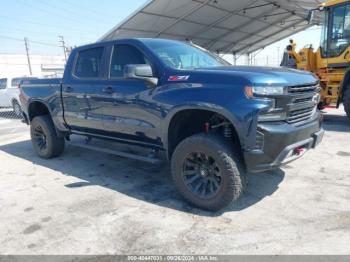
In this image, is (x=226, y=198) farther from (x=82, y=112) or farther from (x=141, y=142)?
(x=82, y=112)

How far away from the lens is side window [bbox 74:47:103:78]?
5.07 m

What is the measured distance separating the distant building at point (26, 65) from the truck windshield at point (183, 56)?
4063cm

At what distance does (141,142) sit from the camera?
4547 millimetres

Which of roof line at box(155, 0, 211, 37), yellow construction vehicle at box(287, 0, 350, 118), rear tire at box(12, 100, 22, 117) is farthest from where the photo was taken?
roof line at box(155, 0, 211, 37)

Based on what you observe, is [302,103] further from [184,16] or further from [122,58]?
[184,16]

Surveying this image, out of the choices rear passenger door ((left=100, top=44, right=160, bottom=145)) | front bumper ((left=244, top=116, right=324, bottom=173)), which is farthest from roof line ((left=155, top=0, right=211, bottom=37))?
front bumper ((left=244, top=116, right=324, bottom=173))

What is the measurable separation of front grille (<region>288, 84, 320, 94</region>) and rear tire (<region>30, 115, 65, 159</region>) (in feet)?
14.5

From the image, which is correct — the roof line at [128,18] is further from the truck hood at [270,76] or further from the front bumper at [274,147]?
the front bumper at [274,147]

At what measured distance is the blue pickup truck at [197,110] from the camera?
3332 millimetres

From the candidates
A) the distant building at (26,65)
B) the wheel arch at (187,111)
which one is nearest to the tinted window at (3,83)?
the wheel arch at (187,111)

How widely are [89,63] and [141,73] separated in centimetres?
169

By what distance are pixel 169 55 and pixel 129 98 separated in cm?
79

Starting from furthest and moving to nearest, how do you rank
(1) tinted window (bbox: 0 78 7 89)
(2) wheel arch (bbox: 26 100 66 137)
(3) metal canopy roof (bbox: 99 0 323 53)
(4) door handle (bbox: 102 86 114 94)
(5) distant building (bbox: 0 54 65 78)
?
1. (5) distant building (bbox: 0 54 65 78)
2. (3) metal canopy roof (bbox: 99 0 323 53)
3. (1) tinted window (bbox: 0 78 7 89)
4. (2) wheel arch (bbox: 26 100 66 137)
5. (4) door handle (bbox: 102 86 114 94)

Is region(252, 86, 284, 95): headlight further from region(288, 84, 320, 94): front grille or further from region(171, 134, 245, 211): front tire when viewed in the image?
region(171, 134, 245, 211): front tire
